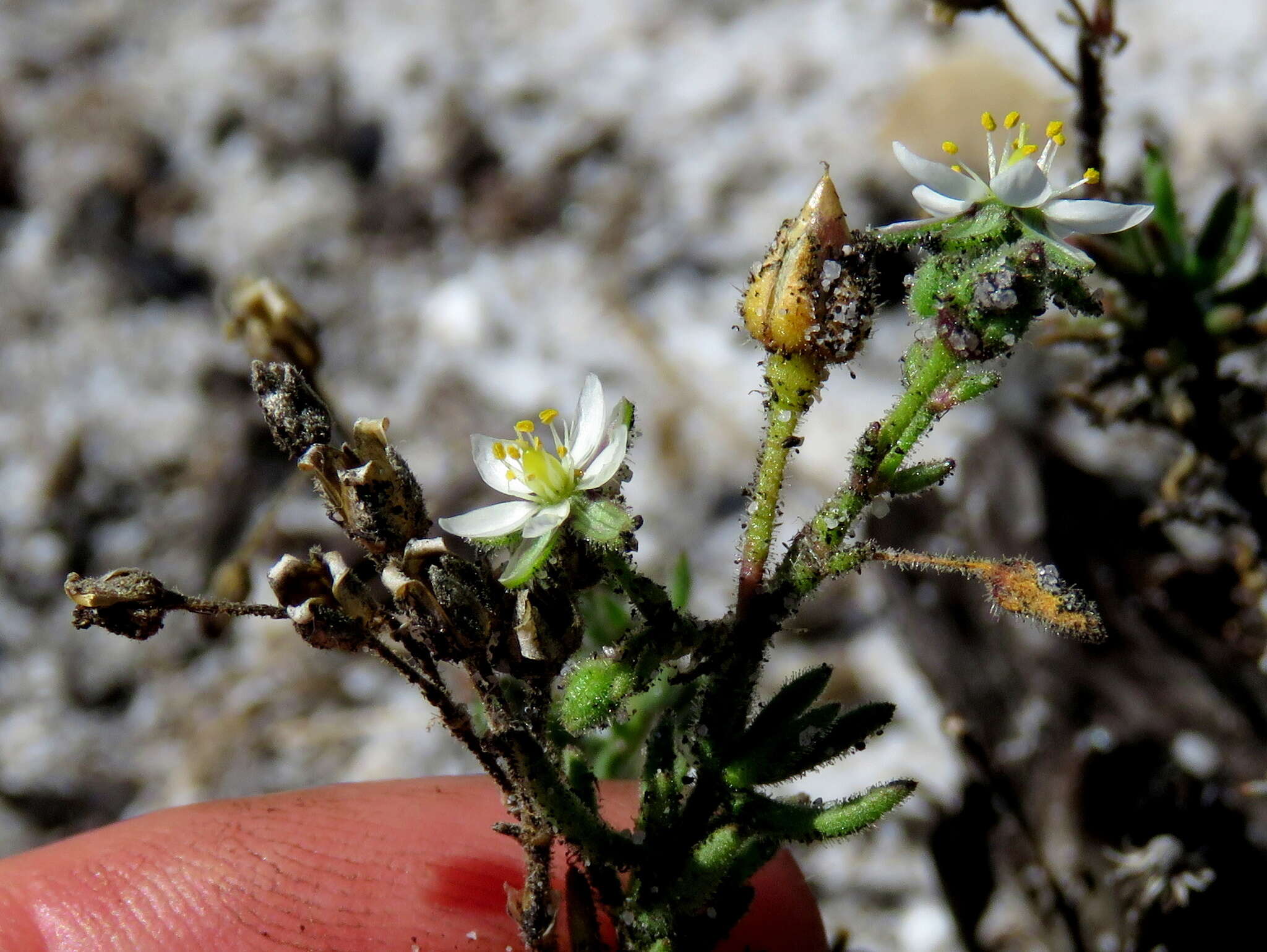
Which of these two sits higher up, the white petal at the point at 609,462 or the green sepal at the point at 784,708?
the white petal at the point at 609,462

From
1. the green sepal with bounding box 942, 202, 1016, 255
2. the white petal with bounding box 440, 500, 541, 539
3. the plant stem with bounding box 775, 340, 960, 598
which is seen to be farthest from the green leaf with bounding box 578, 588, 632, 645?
the green sepal with bounding box 942, 202, 1016, 255

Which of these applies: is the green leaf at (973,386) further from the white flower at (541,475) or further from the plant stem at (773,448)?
the white flower at (541,475)

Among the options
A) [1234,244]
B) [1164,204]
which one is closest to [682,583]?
[1164,204]

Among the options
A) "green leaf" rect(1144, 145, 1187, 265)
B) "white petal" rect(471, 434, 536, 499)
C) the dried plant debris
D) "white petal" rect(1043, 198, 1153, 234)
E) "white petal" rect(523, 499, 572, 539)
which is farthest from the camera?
"green leaf" rect(1144, 145, 1187, 265)

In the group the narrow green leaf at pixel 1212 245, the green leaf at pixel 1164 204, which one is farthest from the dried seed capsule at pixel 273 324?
the narrow green leaf at pixel 1212 245

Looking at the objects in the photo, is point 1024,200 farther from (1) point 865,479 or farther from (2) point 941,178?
(1) point 865,479

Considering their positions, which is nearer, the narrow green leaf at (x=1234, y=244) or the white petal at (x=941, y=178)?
the white petal at (x=941, y=178)

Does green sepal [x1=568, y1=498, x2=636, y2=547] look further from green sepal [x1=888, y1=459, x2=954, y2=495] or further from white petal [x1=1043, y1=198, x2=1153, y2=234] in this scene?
white petal [x1=1043, y1=198, x2=1153, y2=234]
